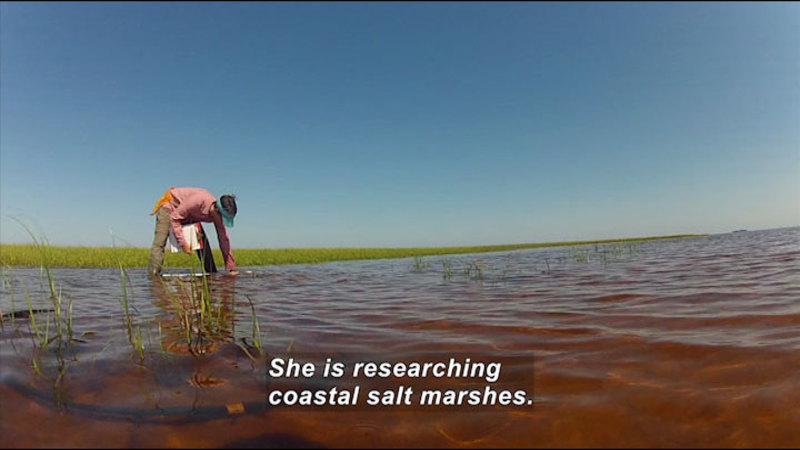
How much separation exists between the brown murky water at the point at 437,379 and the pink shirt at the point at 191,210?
5.19 meters

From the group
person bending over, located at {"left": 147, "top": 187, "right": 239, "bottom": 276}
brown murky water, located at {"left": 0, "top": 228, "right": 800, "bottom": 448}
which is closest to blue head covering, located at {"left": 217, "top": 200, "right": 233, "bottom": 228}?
person bending over, located at {"left": 147, "top": 187, "right": 239, "bottom": 276}

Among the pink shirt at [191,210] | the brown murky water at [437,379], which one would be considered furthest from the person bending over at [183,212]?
the brown murky water at [437,379]

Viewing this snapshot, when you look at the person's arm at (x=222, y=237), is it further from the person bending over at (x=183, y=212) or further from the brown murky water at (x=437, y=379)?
the brown murky water at (x=437, y=379)

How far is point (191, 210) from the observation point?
9.84 meters

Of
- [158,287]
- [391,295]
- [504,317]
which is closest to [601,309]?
[504,317]

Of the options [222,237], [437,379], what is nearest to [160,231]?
[222,237]

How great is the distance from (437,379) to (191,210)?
914 cm

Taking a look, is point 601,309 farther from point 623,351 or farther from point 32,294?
point 32,294

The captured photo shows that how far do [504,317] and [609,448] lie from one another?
2619 millimetres

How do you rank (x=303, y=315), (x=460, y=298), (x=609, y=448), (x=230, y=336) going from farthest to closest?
(x=460, y=298)
(x=303, y=315)
(x=230, y=336)
(x=609, y=448)

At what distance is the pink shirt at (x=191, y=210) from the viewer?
381 inches

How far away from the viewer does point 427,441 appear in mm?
1718

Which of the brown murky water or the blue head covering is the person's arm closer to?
the blue head covering

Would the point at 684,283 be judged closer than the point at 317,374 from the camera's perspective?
No
